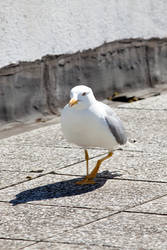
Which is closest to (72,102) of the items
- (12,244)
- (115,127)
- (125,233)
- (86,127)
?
(86,127)

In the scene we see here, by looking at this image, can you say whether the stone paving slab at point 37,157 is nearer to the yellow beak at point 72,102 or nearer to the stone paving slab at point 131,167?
the stone paving slab at point 131,167

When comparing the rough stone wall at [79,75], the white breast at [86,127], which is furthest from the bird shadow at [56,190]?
the rough stone wall at [79,75]

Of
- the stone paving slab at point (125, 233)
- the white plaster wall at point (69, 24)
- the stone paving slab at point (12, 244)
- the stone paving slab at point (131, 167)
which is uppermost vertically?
the white plaster wall at point (69, 24)

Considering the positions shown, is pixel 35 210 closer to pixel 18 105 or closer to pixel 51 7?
pixel 18 105

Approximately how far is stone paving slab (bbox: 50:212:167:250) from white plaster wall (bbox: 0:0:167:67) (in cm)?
331

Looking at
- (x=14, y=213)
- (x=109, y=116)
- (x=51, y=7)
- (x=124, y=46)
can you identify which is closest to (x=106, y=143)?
(x=109, y=116)

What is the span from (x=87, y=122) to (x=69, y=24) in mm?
3169

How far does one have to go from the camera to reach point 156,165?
5.94 m

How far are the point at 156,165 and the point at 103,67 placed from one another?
304cm

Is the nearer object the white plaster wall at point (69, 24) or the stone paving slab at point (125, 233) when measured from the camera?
the stone paving slab at point (125, 233)

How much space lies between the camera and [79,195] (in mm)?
5258

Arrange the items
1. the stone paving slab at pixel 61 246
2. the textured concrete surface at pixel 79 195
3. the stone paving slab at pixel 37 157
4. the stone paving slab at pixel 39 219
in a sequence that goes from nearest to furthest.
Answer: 1. the stone paving slab at pixel 61 246
2. the textured concrete surface at pixel 79 195
3. the stone paving slab at pixel 39 219
4. the stone paving slab at pixel 37 157

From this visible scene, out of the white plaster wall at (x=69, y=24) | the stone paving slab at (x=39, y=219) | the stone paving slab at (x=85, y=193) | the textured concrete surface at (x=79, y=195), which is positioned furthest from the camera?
the white plaster wall at (x=69, y=24)

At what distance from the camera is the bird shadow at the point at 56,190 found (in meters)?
5.21
